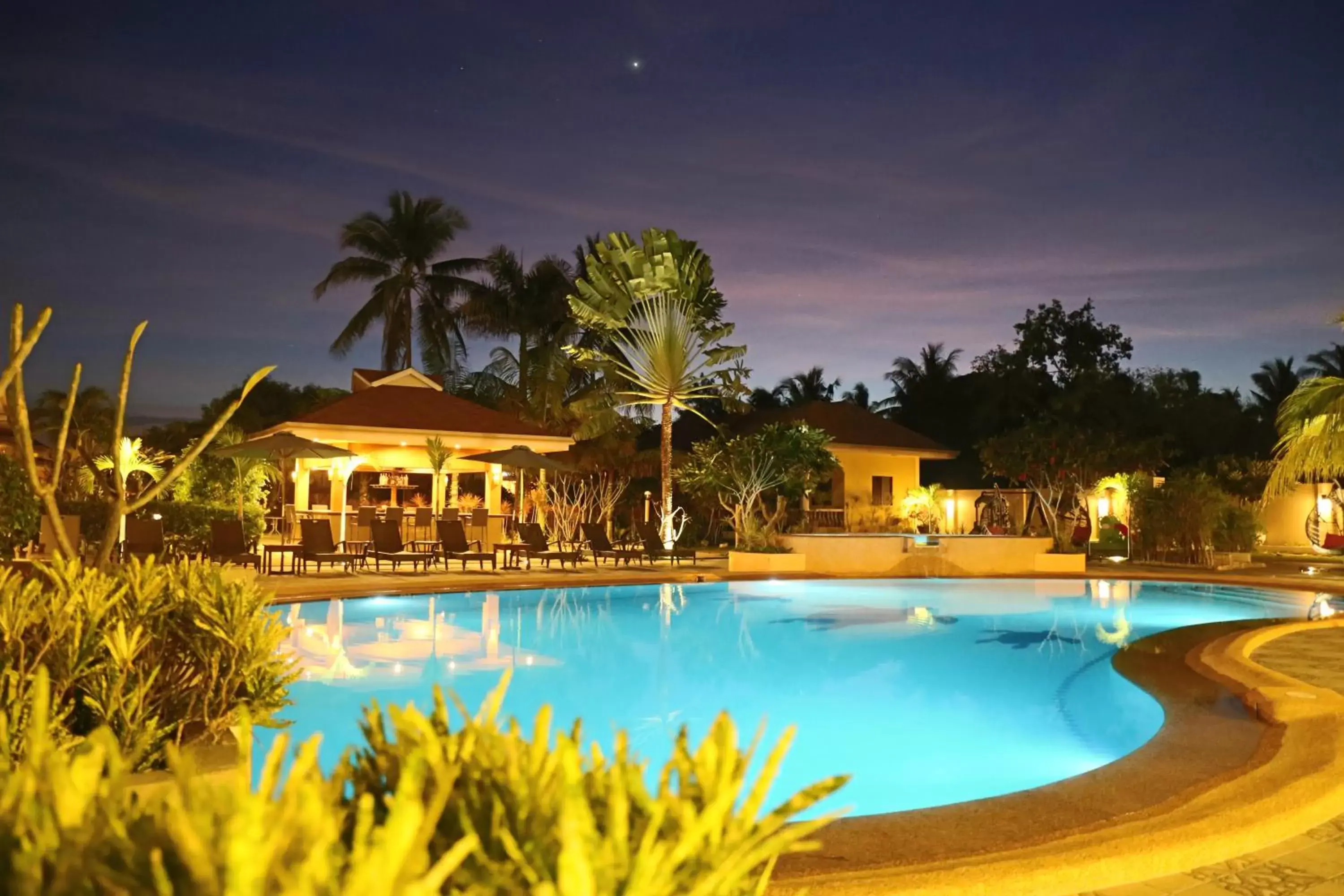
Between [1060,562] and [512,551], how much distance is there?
10.1 m

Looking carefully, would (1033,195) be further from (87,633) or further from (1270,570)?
(87,633)

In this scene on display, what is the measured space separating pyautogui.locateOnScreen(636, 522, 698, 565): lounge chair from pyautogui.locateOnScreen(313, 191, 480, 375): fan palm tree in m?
14.7

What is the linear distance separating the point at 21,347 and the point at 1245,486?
26632mm

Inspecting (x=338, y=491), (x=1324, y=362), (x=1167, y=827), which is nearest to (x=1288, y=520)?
(x=1324, y=362)

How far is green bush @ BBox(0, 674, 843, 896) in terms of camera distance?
1.14m

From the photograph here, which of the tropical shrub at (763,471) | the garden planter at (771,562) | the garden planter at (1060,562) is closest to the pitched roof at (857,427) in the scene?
the tropical shrub at (763,471)

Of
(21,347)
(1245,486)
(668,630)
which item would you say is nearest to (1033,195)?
(1245,486)

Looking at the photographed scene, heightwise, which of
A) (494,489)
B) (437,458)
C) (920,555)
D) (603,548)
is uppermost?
(437,458)

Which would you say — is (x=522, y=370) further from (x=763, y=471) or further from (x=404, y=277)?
(x=763, y=471)

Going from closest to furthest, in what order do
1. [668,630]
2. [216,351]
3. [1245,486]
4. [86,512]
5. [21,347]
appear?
[21,347]
[668,630]
[86,512]
[1245,486]
[216,351]

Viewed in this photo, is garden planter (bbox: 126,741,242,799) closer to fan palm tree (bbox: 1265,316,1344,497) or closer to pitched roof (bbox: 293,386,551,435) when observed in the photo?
fan palm tree (bbox: 1265,316,1344,497)

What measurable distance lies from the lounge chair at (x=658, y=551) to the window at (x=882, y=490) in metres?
9.62

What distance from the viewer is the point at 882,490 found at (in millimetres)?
28000

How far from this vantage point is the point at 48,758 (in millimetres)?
1390
